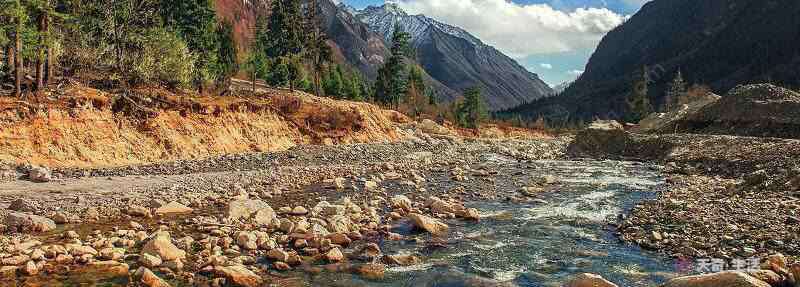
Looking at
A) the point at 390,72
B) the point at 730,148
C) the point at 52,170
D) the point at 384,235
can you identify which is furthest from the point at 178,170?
the point at 390,72

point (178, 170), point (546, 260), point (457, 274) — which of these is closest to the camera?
point (457, 274)

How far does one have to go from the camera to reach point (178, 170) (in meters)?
28.2

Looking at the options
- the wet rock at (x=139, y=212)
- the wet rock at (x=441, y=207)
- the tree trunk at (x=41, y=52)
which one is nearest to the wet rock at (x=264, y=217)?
the wet rock at (x=139, y=212)

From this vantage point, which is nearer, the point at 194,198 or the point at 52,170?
the point at 194,198

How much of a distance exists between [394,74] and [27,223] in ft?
307

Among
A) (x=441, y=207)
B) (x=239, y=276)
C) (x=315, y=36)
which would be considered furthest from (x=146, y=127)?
(x=315, y=36)

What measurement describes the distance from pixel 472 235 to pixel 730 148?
25429 mm

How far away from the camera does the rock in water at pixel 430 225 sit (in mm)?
16656

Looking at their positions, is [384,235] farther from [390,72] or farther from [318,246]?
[390,72]

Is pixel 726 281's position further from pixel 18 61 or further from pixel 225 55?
pixel 225 55

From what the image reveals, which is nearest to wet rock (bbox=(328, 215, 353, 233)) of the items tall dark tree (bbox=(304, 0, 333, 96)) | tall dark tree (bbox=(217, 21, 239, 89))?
tall dark tree (bbox=(217, 21, 239, 89))

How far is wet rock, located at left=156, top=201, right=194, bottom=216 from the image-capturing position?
17.9 meters

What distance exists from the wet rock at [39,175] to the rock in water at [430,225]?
16691 millimetres

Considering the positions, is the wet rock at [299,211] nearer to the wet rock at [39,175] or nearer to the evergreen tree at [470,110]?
the wet rock at [39,175]
